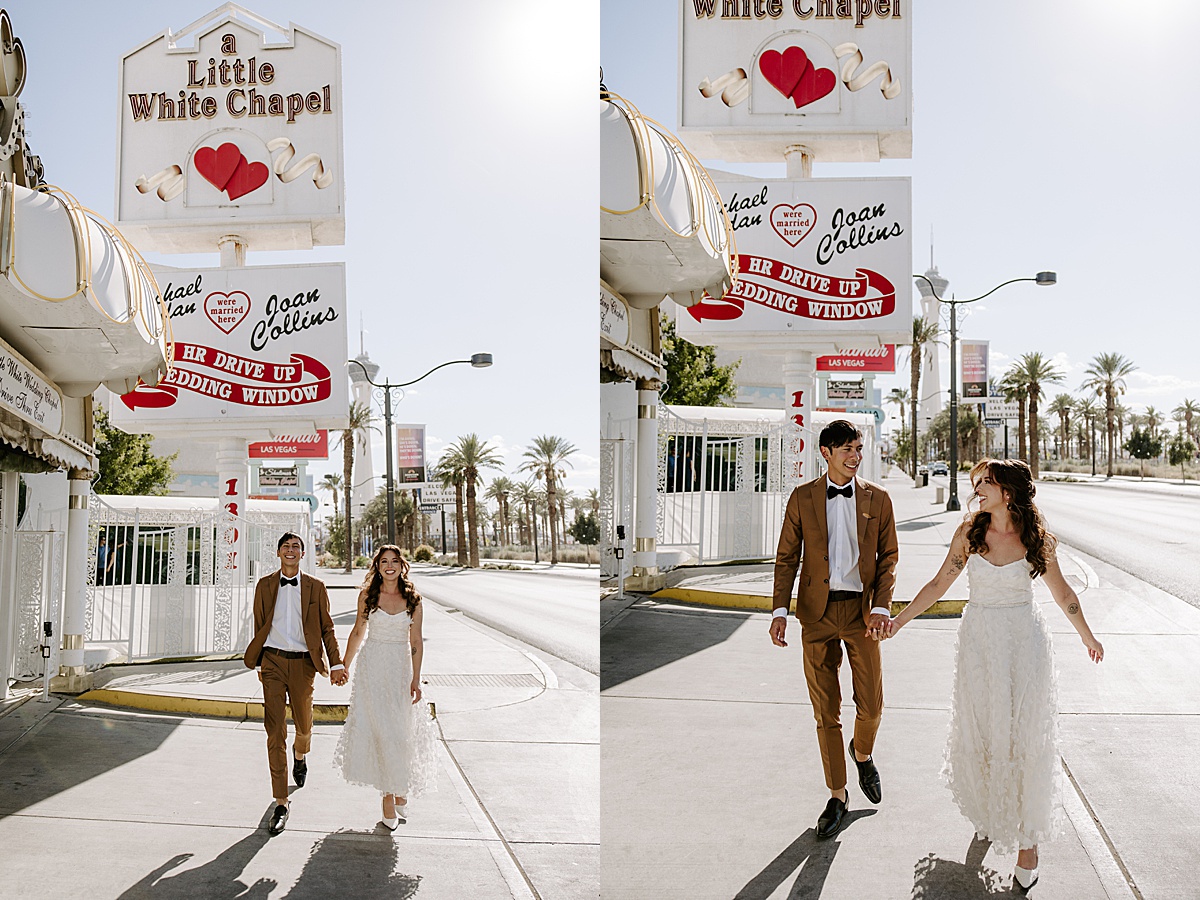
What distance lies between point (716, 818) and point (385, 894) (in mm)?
1375

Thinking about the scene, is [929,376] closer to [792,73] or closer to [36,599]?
[792,73]

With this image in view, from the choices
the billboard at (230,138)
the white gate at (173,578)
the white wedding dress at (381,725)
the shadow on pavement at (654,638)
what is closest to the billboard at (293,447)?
the white gate at (173,578)

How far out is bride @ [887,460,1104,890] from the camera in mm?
A: 2785

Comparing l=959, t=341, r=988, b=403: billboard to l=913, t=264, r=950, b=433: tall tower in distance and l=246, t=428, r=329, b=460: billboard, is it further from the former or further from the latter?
l=246, t=428, r=329, b=460: billboard

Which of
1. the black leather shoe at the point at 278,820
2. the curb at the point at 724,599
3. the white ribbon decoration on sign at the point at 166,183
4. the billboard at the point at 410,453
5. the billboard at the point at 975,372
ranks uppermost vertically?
the white ribbon decoration on sign at the point at 166,183

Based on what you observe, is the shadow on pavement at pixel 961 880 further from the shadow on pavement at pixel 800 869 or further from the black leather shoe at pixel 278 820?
the black leather shoe at pixel 278 820

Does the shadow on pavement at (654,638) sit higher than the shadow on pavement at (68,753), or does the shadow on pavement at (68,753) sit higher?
the shadow on pavement at (654,638)

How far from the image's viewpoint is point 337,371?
193 inches

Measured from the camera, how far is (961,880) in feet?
9.74

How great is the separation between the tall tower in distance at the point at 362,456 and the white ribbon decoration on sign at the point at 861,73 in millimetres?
4556

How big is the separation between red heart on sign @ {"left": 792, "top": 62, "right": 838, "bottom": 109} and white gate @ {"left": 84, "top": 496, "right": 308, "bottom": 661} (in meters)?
4.83

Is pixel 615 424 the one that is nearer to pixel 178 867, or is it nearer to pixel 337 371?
pixel 337 371

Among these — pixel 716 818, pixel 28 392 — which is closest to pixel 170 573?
pixel 28 392

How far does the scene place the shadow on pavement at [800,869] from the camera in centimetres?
292
